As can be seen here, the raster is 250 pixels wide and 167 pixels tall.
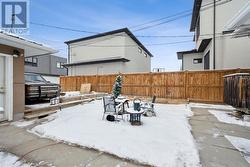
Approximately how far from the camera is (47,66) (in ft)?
90.4

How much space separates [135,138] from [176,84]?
7819 mm

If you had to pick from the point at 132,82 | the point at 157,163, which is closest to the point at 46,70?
the point at 132,82

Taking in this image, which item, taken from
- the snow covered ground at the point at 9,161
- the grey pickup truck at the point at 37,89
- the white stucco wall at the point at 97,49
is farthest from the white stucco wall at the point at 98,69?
the snow covered ground at the point at 9,161

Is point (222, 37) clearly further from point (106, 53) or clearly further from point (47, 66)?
point (47, 66)

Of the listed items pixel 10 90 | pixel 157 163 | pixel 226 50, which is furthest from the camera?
pixel 226 50

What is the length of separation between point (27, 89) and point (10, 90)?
1.85 meters

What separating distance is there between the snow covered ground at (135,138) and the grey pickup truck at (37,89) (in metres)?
2.94

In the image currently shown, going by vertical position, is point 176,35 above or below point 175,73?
above

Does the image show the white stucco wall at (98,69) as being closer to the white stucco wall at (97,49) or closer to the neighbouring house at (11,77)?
the white stucco wall at (97,49)

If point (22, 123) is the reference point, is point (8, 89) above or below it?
above

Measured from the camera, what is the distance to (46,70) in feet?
89.8

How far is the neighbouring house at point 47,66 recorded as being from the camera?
980 inches

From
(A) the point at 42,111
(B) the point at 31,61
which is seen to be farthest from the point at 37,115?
(B) the point at 31,61

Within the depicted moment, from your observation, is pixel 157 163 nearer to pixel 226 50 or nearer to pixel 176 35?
pixel 226 50
